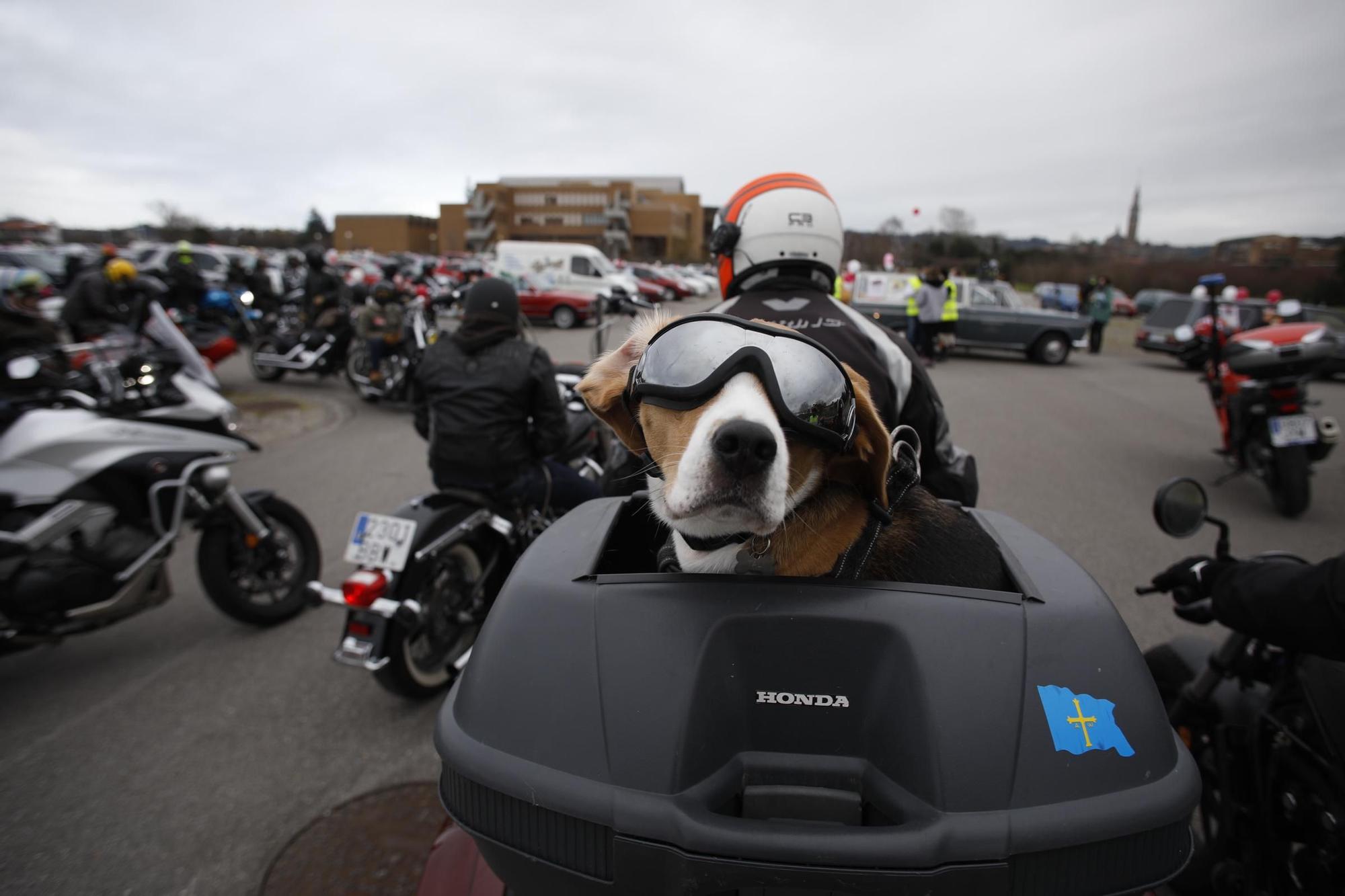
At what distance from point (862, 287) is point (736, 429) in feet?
61.8

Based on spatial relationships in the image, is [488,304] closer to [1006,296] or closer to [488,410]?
[488,410]

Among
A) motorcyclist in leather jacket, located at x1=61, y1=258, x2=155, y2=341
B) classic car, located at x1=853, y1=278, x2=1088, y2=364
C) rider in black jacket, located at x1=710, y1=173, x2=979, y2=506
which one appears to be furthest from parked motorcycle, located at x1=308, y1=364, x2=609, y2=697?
classic car, located at x1=853, y1=278, x2=1088, y2=364

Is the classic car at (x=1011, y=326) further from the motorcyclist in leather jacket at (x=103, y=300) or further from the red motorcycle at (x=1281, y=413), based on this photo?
the motorcyclist in leather jacket at (x=103, y=300)

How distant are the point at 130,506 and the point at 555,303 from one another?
18.2 metres

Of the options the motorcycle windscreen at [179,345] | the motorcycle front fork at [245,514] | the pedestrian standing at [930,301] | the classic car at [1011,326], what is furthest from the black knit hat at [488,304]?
the classic car at [1011,326]

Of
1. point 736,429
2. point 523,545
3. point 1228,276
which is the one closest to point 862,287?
point 523,545

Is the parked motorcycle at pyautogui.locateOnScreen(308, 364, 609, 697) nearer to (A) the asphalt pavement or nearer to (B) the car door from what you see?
(A) the asphalt pavement

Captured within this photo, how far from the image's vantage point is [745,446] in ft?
3.41

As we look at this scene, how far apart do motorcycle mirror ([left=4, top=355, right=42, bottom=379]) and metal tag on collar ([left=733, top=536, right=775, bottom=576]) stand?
4.28 m

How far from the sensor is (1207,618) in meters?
2.08

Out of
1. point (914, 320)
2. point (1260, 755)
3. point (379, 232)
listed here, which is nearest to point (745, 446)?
point (1260, 755)

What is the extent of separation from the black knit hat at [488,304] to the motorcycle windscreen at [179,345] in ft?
6.26

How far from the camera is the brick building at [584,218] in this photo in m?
79.0

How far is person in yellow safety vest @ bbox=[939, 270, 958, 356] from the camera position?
1486cm
